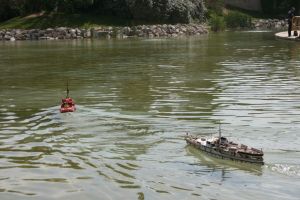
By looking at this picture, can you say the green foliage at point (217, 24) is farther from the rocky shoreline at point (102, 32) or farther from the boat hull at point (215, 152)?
the boat hull at point (215, 152)

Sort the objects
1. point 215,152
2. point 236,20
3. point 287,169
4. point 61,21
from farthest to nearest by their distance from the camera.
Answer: point 236,20, point 61,21, point 215,152, point 287,169

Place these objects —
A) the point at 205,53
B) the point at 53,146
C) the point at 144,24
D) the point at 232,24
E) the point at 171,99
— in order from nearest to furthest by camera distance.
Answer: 1. the point at 53,146
2. the point at 171,99
3. the point at 205,53
4. the point at 144,24
5. the point at 232,24

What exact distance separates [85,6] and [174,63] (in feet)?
155

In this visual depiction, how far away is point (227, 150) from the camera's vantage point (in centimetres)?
1486

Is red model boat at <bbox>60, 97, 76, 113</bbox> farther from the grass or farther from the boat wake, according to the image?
the grass

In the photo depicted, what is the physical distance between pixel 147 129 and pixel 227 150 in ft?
15.7

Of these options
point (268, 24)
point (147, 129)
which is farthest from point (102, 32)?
point (147, 129)

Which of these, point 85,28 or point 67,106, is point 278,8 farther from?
point 67,106

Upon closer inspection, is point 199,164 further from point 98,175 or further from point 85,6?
point 85,6

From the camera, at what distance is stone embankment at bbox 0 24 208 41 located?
74812 mm

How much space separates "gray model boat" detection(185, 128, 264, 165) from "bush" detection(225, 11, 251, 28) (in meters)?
74.7

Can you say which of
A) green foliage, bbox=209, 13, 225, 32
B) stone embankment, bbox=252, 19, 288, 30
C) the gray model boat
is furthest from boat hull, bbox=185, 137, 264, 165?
stone embankment, bbox=252, 19, 288, 30

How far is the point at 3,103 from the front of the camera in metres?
26.0

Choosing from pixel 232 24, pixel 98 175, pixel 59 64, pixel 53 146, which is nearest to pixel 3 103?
pixel 53 146
